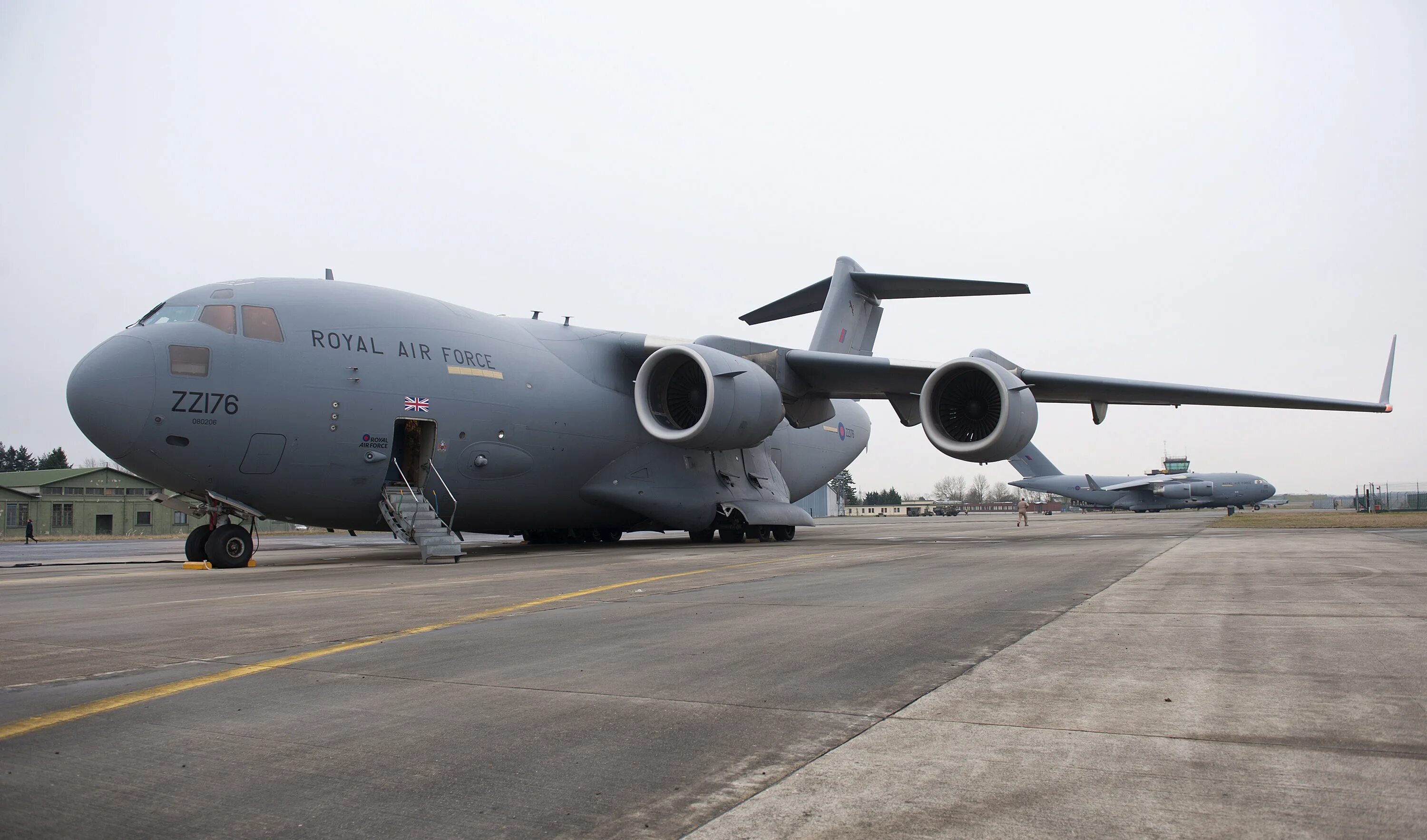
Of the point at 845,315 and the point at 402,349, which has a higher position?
the point at 845,315

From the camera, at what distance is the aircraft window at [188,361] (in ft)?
41.6

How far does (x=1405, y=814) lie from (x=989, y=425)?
1568 centimetres

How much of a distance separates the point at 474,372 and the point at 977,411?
9348mm

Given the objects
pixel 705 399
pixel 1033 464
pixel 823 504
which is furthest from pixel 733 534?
pixel 823 504

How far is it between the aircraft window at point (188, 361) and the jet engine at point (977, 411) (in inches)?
469

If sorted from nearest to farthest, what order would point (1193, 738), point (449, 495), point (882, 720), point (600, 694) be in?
point (1193, 738) < point (882, 720) < point (600, 694) < point (449, 495)

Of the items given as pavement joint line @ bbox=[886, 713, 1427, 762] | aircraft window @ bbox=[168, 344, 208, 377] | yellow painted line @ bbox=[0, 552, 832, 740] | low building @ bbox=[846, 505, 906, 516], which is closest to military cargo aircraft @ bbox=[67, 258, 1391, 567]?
aircraft window @ bbox=[168, 344, 208, 377]

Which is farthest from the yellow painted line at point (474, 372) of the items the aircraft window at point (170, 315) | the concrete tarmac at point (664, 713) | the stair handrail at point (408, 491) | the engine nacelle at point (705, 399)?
the concrete tarmac at point (664, 713)

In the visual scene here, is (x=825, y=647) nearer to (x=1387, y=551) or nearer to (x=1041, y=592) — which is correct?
(x=1041, y=592)

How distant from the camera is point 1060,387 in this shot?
747 inches

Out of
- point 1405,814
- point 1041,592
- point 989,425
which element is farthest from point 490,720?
point 989,425

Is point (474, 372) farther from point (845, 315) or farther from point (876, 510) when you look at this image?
point (876, 510)

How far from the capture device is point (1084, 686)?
420 centimetres

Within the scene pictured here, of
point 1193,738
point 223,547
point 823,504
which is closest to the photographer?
point 1193,738
